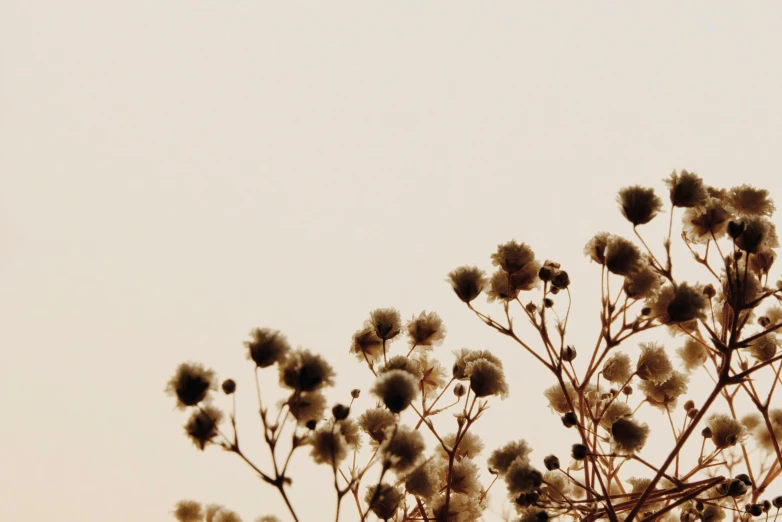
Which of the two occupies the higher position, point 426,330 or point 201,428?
point 426,330

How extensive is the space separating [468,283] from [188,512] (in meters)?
0.79

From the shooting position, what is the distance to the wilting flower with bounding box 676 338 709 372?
5.25 feet

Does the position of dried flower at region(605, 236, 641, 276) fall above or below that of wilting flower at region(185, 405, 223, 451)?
above

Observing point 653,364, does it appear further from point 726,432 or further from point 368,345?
point 368,345

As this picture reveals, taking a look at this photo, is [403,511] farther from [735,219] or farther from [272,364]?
[735,219]

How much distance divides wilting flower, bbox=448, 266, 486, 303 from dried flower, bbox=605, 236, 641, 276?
0.28 meters

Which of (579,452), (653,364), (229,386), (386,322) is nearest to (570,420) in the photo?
(579,452)

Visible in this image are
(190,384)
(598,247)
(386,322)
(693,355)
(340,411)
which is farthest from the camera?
(693,355)

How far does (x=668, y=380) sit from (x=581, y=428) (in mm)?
382

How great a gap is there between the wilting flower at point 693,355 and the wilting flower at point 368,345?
0.80 metres

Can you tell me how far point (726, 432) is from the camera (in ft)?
4.53

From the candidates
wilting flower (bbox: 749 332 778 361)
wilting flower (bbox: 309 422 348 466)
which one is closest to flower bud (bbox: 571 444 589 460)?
wilting flower (bbox: 309 422 348 466)

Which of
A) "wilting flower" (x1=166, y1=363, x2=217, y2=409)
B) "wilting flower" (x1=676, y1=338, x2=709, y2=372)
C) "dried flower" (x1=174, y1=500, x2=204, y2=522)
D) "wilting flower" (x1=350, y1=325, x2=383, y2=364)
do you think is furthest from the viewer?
"wilting flower" (x1=676, y1=338, x2=709, y2=372)

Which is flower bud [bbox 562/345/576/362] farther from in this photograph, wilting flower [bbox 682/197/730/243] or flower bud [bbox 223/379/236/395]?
flower bud [bbox 223/379/236/395]
